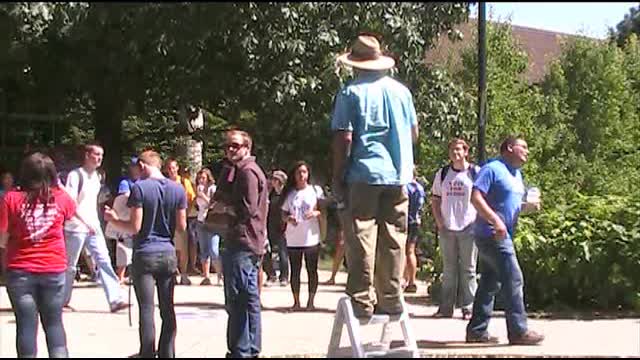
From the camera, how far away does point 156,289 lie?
8.70 metres

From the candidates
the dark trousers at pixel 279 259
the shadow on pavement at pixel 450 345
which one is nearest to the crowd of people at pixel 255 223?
the shadow on pavement at pixel 450 345

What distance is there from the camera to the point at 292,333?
10.4 meters

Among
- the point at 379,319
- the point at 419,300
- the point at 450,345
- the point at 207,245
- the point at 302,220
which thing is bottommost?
the point at 419,300

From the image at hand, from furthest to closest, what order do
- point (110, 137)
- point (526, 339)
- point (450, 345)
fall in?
point (110, 137) → point (450, 345) → point (526, 339)

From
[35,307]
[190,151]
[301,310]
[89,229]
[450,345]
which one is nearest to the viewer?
[35,307]

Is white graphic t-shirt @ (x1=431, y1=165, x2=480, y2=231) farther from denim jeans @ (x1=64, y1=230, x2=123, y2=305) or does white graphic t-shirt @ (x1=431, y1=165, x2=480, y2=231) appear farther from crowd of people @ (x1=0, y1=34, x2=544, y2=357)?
denim jeans @ (x1=64, y1=230, x2=123, y2=305)

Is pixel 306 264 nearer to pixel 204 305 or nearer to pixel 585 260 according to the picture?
pixel 204 305

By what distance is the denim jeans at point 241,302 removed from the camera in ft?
26.7

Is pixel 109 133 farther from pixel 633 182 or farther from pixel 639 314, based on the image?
pixel 633 182

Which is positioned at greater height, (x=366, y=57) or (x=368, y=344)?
(x=366, y=57)

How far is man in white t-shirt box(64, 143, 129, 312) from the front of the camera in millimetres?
10977

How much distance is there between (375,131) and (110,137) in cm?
1048

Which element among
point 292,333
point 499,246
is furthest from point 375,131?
point 292,333

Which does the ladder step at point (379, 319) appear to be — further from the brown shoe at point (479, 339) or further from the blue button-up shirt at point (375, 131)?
the brown shoe at point (479, 339)
